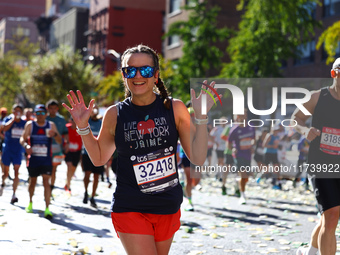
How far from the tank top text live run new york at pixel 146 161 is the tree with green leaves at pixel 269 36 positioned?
704 inches

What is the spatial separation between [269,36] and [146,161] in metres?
19.1

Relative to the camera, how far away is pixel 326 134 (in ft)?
18.0

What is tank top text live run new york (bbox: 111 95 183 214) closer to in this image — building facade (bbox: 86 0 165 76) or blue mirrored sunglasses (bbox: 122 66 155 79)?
blue mirrored sunglasses (bbox: 122 66 155 79)

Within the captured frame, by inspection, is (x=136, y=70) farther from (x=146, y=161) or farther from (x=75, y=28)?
(x=75, y=28)

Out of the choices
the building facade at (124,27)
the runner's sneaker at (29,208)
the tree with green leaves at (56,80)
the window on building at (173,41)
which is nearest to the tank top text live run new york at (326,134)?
the runner's sneaker at (29,208)

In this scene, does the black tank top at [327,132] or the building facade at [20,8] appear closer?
the black tank top at [327,132]

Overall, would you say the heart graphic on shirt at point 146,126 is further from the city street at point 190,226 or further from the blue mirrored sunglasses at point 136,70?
the city street at point 190,226

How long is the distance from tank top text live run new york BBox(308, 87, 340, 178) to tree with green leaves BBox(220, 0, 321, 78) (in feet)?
A: 53.1

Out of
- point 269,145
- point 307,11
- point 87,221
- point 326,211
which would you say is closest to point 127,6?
point 307,11

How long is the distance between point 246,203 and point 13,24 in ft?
340

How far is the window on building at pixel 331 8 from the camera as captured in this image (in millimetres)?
35903

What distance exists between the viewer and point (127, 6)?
65.9 m

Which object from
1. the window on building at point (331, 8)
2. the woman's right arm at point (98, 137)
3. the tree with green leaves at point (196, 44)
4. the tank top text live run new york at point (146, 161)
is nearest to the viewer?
the tank top text live run new york at point (146, 161)

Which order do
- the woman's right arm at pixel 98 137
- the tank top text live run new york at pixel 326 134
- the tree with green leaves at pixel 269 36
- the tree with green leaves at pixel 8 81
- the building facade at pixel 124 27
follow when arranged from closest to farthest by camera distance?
the woman's right arm at pixel 98 137 < the tank top text live run new york at pixel 326 134 < the tree with green leaves at pixel 269 36 < the tree with green leaves at pixel 8 81 < the building facade at pixel 124 27
